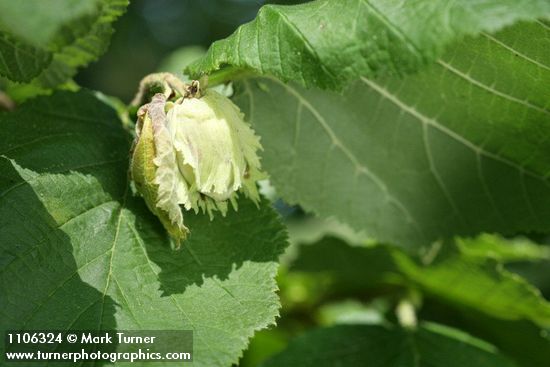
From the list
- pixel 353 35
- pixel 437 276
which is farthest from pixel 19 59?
pixel 437 276

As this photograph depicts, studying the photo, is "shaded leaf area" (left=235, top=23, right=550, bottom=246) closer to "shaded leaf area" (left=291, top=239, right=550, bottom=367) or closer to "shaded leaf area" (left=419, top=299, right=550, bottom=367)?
"shaded leaf area" (left=291, top=239, right=550, bottom=367)

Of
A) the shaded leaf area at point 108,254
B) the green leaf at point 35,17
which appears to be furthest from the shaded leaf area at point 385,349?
the green leaf at point 35,17

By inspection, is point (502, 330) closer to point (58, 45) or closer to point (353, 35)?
point (353, 35)

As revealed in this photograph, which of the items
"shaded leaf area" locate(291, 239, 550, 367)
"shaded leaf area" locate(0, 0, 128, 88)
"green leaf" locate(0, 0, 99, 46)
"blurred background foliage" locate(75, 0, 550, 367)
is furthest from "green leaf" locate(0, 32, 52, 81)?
"shaded leaf area" locate(291, 239, 550, 367)

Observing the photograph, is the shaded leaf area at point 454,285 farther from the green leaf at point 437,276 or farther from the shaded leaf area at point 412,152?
the shaded leaf area at point 412,152

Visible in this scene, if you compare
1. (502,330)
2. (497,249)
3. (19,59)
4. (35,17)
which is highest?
(35,17)
